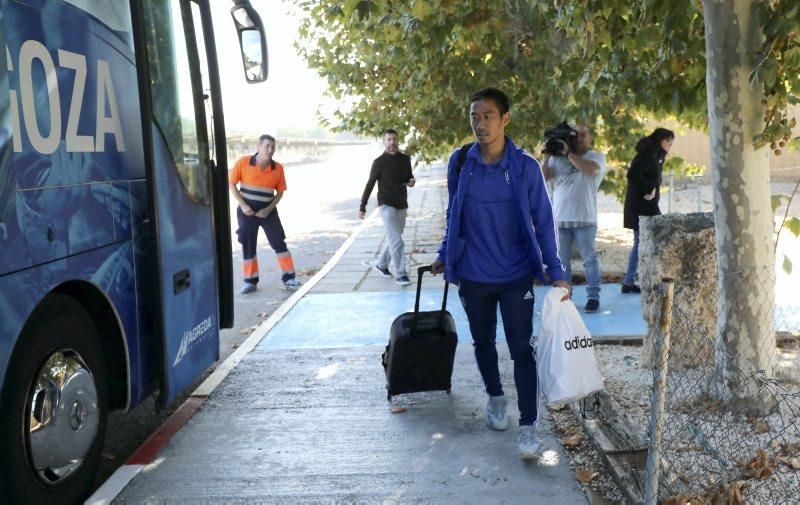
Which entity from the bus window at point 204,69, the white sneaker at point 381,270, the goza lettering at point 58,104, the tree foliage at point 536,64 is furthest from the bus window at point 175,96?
the white sneaker at point 381,270

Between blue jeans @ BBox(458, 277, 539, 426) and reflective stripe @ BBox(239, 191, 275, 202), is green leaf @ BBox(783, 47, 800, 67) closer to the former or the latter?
blue jeans @ BBox(458, 277, 539, 426)

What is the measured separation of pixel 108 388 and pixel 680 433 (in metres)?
3.07

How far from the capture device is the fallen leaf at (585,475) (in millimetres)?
4086

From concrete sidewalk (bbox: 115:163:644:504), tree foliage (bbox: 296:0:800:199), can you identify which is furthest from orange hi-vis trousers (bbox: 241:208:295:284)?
concrete sidewalk (bbox: 115:163:644:504)

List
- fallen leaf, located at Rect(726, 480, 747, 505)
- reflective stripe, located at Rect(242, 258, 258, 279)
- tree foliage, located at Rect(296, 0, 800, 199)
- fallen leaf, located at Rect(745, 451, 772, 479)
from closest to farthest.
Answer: fallen leaf, located at Rect(726, 480, 747, 505), fallen leaf, located at Rect(745, 451, 772, 479), tree foliage, located at Rect(296, 0, 800, 199), reflective stripe, located at Rect(242, 258, 258, 279)

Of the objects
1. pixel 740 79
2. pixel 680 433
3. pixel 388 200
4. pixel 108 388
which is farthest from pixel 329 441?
pixel 388 200

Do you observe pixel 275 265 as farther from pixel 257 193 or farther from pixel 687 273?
pixel 687 273

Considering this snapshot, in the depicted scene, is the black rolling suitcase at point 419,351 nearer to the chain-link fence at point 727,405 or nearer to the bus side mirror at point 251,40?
the chain-link fence at point 727,405

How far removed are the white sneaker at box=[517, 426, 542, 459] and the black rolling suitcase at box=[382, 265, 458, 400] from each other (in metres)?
0.91

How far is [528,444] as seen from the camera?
4.37 m

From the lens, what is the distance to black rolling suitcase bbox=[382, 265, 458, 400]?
513cm

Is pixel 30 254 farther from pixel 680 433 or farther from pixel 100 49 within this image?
pixel 680 433

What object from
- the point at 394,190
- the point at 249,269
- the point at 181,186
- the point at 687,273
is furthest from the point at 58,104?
the point at 249,269

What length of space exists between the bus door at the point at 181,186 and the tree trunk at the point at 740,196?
301cm
